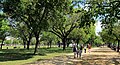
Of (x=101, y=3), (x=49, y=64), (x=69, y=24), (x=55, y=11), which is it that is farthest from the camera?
(x=69, y=24)

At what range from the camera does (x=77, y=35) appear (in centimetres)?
7206

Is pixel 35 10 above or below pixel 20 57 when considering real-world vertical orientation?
above

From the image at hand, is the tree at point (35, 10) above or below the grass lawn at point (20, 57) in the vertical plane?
above

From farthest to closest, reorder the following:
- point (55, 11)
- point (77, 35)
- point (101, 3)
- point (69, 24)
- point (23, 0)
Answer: point (77, 35) → point (69, 24) → point (55, 11) → point (23, 0) → point (101, 3)

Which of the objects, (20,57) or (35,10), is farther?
→ (35,10)

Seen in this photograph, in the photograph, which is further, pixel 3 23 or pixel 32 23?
pixel 3 23

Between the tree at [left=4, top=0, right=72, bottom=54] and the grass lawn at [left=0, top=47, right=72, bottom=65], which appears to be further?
the tree at [left=4, top=0, right=72, bottom=54]

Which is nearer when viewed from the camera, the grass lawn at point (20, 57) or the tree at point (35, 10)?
the grass lawn at point (20, 57)

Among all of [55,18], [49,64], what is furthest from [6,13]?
[49,64]

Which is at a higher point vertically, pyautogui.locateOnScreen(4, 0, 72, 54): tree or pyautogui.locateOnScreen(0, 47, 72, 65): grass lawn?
pyautogui.locateOnScreen(4, 0, 72, 54): tree

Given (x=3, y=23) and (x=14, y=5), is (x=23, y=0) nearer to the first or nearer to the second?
(x=14, y=5)

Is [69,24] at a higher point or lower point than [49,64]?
higher

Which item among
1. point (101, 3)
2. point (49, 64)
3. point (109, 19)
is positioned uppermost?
point (101, 3)

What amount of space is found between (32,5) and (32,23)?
2408 mm
